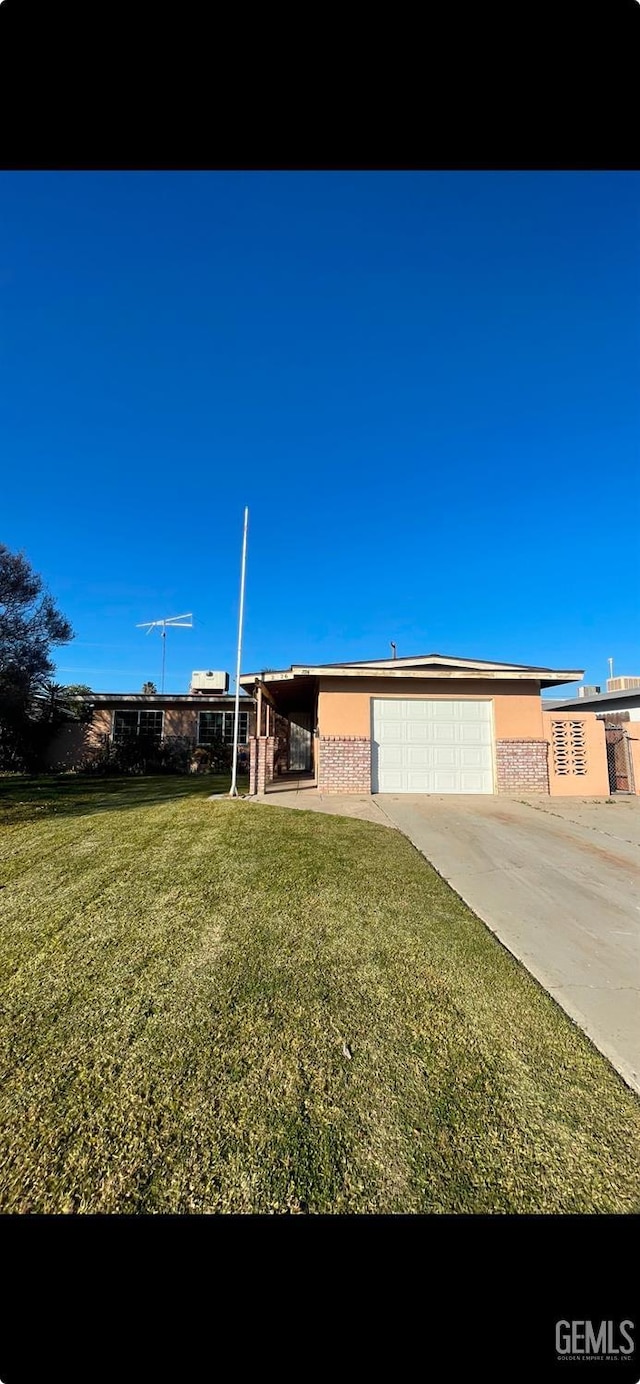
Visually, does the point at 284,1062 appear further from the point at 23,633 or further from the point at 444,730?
the point at 23,633

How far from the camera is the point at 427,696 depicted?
36.6 feet

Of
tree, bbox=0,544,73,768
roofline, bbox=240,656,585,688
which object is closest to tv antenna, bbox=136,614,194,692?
tree, bbox=0,544,73,768

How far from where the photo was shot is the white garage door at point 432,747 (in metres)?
10.8

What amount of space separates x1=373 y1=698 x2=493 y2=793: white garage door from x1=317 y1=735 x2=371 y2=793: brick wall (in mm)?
290

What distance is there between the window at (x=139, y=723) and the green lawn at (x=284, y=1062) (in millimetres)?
14848

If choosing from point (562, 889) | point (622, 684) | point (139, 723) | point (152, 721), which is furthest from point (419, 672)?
point (622, 684)

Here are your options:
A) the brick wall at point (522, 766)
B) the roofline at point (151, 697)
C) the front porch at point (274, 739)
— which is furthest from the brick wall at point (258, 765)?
the roofline at point (151, 697)

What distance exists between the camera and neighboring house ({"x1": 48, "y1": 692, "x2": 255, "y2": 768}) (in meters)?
18.5

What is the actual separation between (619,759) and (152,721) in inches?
622
